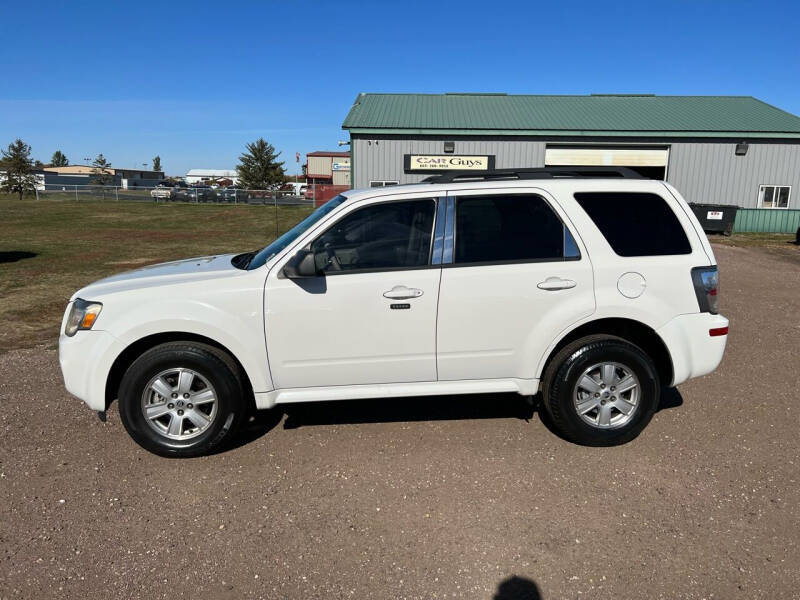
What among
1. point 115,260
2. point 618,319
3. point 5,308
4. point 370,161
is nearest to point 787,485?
point 618,319

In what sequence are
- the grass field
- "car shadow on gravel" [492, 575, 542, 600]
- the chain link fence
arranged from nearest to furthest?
"car shadow on gravel" [492, 575, 542, 600], the grass field, the chain link fence

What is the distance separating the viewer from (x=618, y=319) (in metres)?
4.34

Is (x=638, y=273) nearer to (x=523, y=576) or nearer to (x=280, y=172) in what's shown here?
(x=523, y=576)

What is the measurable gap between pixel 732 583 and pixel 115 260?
1431cm

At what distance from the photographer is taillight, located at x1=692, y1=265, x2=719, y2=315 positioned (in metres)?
4.27

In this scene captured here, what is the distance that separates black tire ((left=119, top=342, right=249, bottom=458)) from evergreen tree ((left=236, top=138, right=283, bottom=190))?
67.7m

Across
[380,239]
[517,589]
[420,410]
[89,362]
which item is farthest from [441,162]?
[517,589]

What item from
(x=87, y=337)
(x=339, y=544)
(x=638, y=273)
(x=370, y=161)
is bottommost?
(x=339, y=544)

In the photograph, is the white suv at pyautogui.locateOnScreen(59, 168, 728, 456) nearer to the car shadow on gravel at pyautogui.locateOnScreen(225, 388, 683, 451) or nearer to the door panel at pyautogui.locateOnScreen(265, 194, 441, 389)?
the door panel at pyautogui.locateOnScreen(265, 194, 441, 389)

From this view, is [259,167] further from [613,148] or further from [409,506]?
[409,506]

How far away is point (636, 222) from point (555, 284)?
0.79 m

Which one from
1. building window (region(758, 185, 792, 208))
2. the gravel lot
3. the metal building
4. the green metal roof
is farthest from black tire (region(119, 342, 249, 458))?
building window (region(758, 185, 792, 208))

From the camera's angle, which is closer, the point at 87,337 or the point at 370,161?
the point at 87,337

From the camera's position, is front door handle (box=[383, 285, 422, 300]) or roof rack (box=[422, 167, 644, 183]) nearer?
front door handle (box=[383, 285, 422, 300])
